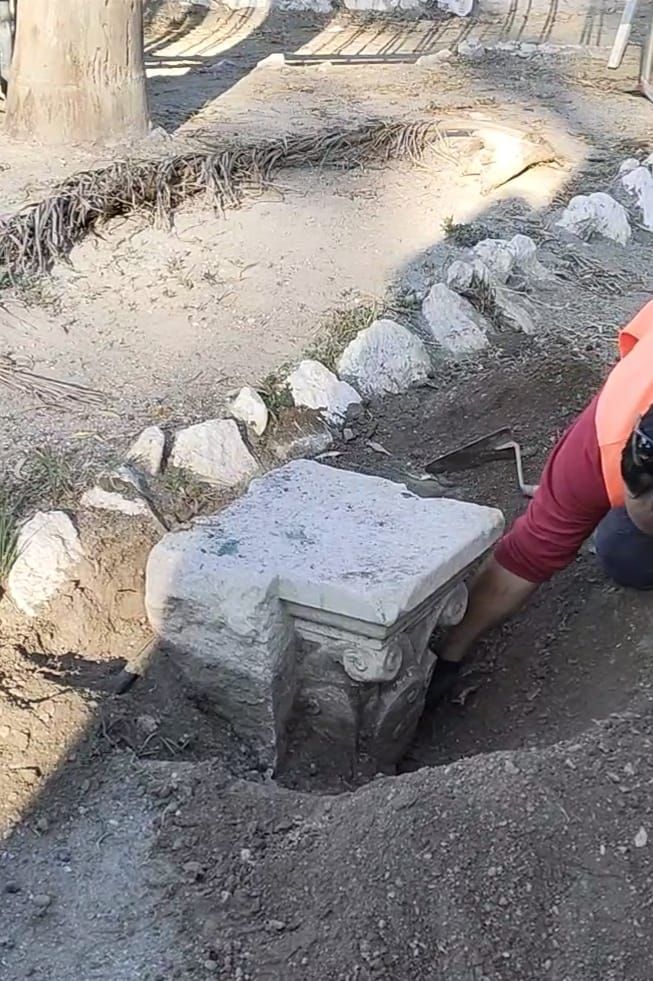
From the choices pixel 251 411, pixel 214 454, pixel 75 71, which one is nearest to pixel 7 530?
pixel 214 454

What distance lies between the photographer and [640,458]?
93.9 inches

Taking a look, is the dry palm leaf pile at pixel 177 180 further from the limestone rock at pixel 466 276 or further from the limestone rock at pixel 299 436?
the limestone rock at pixel 299 436

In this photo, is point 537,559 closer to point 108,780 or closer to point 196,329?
point 108,780

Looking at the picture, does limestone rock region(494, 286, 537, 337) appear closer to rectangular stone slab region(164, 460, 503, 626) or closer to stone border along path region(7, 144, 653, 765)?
stone border along path region(7, 144, 653, 765)

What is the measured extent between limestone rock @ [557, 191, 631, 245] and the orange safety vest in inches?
109

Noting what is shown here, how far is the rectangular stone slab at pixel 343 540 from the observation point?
104 inches

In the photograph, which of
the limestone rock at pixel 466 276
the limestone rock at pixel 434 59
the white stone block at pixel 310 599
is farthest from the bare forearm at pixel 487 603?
the limestone rock at pixel 434 59

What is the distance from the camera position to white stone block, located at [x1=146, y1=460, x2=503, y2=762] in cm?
265

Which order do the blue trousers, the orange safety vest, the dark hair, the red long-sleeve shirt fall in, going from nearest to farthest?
the dark hair, the orange safety vest, the red long-sleeve shirt, the blue trousers

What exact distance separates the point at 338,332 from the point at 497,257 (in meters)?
0.95

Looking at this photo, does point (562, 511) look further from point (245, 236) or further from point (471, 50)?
point (471, 50)

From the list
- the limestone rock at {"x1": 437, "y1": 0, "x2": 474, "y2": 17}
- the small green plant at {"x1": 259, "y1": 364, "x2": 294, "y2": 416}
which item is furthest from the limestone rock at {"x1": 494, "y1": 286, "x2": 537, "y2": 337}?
the limestone rock at {"x1": 437, "y1": 0, "x2": 474, "y2": 17}

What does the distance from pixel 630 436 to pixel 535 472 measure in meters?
1.31

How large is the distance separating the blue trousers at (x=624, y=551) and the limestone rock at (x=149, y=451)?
1182 millimetres
